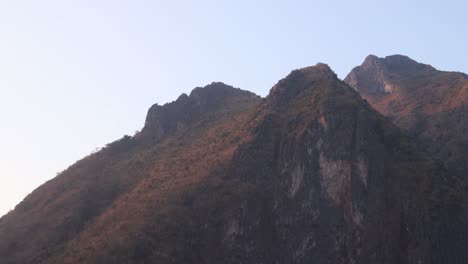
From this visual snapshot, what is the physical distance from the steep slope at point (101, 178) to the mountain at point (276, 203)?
321mm

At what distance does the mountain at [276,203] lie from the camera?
2303 inches

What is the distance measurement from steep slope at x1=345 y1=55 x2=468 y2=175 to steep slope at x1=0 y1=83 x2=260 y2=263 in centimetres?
3328

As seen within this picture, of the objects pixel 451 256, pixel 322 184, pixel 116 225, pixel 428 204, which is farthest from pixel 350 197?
pixel 116 225

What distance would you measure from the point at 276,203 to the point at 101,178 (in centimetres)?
3485

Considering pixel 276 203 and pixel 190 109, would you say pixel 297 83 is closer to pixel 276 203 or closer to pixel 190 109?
pixel 190 109

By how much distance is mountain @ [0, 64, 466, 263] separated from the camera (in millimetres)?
58500

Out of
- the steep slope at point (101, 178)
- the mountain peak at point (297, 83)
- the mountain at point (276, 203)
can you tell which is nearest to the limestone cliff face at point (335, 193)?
the mountain at point (276, 203)

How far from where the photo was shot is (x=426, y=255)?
55625 mm

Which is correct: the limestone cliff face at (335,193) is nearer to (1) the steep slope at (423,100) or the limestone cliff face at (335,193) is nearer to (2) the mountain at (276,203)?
(2) the mountain at (276,203)

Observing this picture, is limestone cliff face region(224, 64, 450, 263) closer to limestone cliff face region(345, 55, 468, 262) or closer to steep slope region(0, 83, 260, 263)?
limestone cliff face region(345, 55, 468, 262)

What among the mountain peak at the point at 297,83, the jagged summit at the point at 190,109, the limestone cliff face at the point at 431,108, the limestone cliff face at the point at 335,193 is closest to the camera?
the limestone cliff face at the point at 335,193

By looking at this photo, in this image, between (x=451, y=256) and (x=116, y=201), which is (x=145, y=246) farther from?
(x=451, y=256)

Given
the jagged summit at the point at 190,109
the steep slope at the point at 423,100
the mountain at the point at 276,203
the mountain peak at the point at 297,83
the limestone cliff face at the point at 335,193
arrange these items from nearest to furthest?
the mountain at the point at 276,203 → the limestone cliff face at the point at 335,193 → the mountain peak at the point at 297,83 → the steep slope at the point at 423,100 → the jagged summit at the point at 190,109

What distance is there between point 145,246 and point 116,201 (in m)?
19.3
